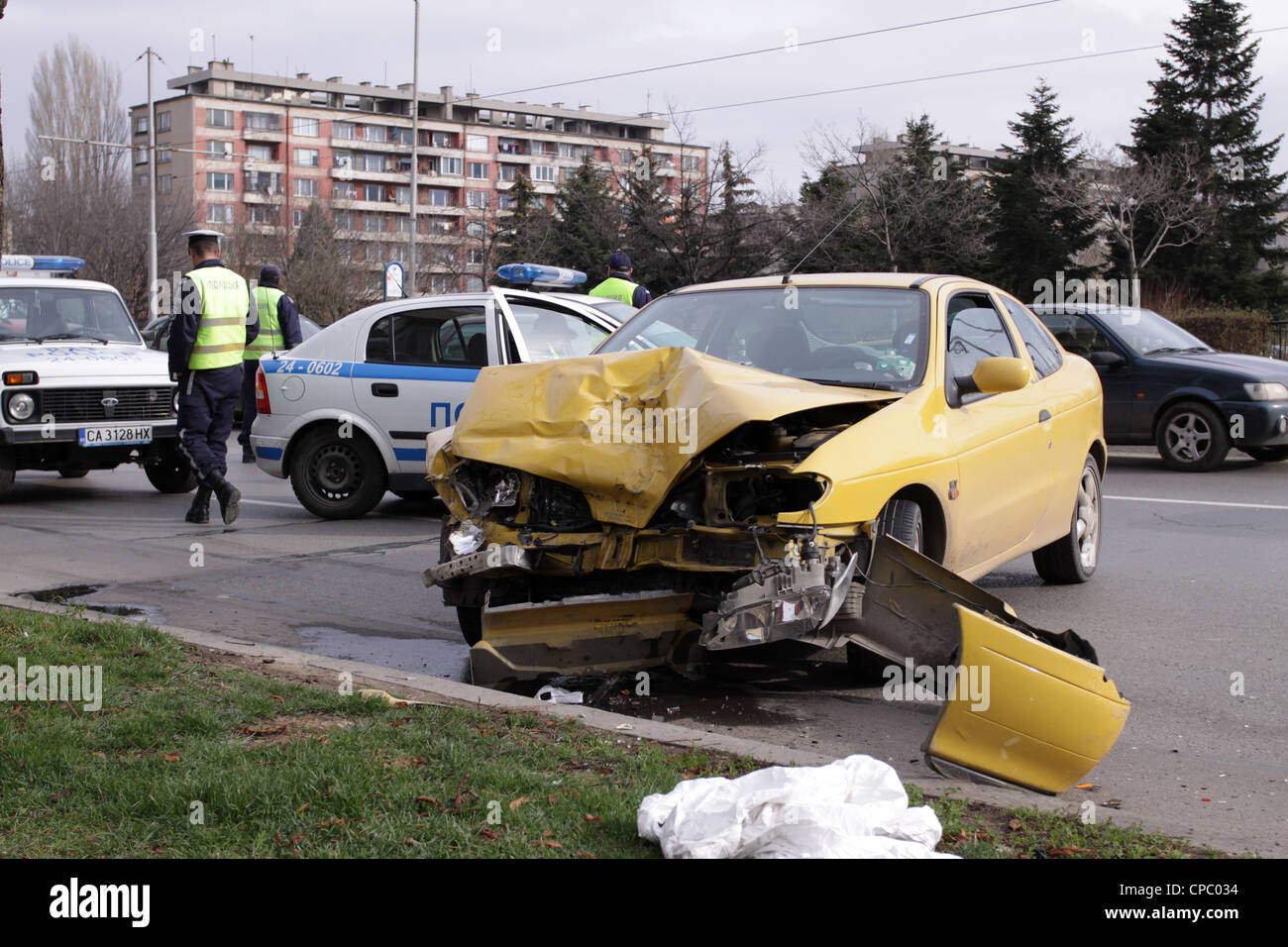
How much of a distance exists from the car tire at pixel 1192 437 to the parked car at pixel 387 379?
22.1ft

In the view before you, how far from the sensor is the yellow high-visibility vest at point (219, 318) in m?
10.0

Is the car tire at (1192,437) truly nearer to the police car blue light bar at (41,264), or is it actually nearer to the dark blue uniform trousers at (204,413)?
the dark blue uniform trousers at (204,413)

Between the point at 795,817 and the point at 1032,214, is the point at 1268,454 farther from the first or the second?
the point at 1032,214

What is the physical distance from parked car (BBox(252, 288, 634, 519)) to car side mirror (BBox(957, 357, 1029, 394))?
14.6 feet

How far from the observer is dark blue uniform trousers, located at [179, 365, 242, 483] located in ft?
32.9

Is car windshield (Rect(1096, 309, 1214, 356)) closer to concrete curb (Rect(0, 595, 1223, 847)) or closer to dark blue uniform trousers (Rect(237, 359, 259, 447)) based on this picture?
dark blue uniform trousers (Rect(237, 359, 259, 447))

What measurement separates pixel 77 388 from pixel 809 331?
292 inches

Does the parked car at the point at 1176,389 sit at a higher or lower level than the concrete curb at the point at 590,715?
higher

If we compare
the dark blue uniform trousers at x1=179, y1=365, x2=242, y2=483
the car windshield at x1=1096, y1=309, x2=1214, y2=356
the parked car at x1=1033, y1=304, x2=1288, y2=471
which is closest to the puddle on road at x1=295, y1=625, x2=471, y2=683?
the dark blue uniform trousers at x1=179, y1=365, x2=242, y2=483

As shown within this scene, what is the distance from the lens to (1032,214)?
4791cm

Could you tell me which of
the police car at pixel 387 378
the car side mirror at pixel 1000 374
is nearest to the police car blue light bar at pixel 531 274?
the police car at pixel 387 378

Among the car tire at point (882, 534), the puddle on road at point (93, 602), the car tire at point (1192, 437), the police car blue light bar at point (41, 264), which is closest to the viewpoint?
the car tire at point (882, 534)
